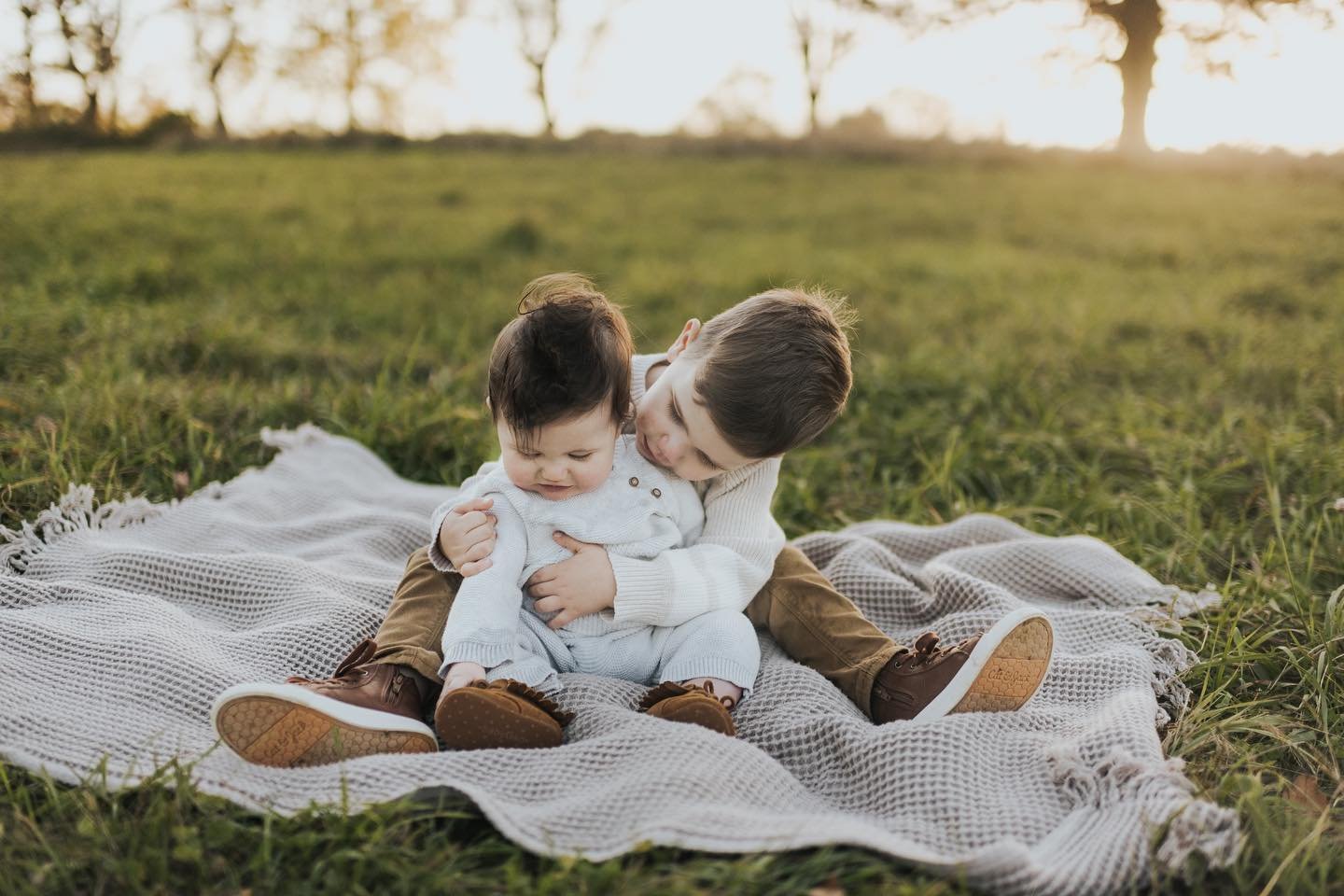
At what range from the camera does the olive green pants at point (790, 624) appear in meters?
2.38

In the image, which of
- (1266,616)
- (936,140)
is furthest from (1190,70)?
(1266,616)

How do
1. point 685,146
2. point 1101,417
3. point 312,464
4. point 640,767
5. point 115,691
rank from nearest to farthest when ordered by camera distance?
point 640,767 < point 115,691 < point 312,464 < point 1101,417 < point 685,146

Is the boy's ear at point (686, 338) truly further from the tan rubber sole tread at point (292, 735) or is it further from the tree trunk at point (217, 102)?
the tree trunk at point (217, 102)

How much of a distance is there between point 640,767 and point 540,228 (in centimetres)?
687

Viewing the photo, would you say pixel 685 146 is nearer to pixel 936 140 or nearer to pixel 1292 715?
pixel 936 140

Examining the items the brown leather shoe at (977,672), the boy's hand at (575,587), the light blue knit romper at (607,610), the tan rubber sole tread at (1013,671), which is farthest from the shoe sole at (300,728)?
the tan rubber sole tread at (1013,671)

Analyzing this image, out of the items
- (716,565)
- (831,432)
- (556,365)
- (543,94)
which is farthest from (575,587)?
(543,94)

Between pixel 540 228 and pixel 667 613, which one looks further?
pixel 540 228

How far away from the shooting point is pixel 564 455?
7.45 ft

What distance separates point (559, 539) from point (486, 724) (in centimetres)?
50

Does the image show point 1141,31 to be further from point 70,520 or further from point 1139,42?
point 70,520

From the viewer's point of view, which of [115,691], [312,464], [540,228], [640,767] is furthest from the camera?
[540,228]

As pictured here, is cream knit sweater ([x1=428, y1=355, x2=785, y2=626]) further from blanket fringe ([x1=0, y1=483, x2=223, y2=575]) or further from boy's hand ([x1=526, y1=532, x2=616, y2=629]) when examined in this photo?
blanket fringe ([x1=0, y1=483, x2=223, y2=575])

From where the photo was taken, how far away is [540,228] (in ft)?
27.5
